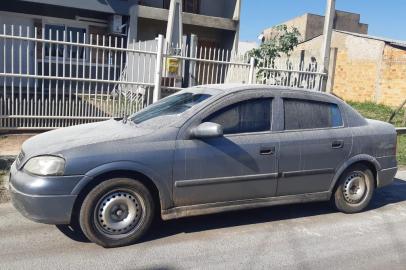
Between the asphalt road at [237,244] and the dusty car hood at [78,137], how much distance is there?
3.01 ft

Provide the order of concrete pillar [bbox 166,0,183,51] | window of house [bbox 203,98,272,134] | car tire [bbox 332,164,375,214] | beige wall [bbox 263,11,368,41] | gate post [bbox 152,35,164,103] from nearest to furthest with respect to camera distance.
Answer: window of house [bbox 203,98,272,134] < car tire [bbox 332,164,375,214] < gate post [bbox 152,35,164,103] < concrete pillar [bbox 166,0,183,51] < beige wall [bbox 263,11,368,41]

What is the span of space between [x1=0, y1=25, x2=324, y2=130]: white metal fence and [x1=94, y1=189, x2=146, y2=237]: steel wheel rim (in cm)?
417

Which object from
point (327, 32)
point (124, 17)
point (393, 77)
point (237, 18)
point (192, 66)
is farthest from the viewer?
point (237, 18)

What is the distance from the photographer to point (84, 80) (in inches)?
323

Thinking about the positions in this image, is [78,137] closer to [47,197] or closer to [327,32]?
[47,197]

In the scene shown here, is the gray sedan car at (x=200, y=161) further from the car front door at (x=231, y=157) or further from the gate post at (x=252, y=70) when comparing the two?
the gate post at (x=252, y=70)

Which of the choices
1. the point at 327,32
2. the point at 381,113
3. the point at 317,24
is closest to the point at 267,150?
the point at 327,32

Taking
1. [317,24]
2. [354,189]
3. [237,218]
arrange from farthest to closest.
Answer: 1. [317,24]
2. [354,189]
3. [237,218]

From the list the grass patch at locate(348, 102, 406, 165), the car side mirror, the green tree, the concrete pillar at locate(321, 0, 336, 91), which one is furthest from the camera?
the green tree

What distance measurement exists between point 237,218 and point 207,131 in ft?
4.48

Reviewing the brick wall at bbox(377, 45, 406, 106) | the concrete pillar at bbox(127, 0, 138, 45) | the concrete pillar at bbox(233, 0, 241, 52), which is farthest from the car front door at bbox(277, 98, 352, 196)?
the concrete pillar at bbox(233, 0, 241, 52)

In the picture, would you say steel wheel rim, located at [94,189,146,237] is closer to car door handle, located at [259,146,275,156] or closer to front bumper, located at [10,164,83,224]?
front bumper, located at [10,164,83,224]

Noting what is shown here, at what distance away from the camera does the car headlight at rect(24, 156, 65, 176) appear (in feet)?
13.2

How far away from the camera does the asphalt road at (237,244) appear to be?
4000 millimetres
